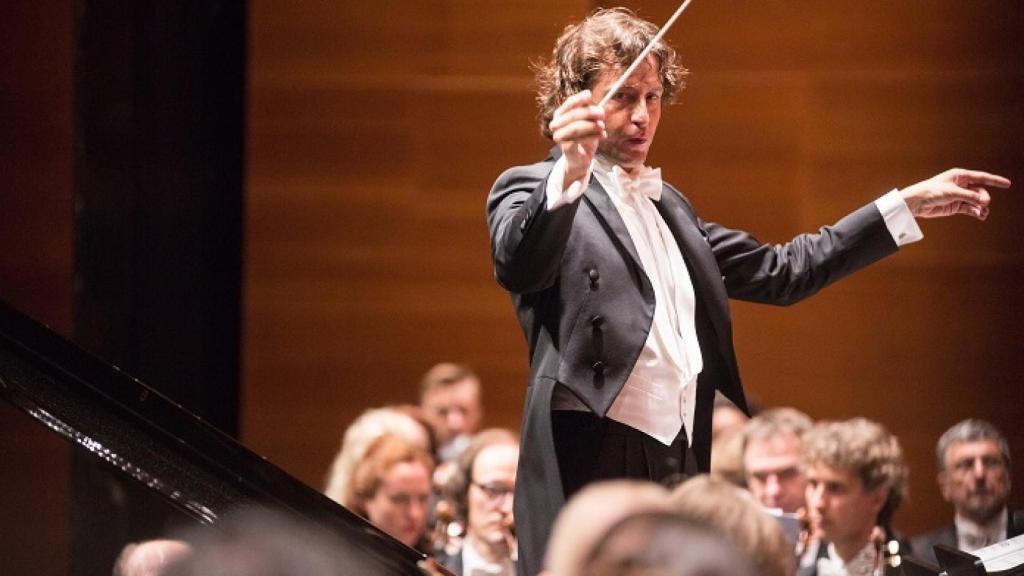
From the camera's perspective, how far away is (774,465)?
368cm

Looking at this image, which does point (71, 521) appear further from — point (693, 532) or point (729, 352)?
point (693, 532)

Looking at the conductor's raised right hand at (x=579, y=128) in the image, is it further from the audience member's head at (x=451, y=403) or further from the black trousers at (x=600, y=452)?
the audience member's head at (x=451, y=403)

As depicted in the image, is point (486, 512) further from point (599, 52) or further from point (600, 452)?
point (599, 52)

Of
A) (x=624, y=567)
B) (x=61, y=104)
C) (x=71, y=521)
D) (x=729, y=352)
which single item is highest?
(x=61, y=104)

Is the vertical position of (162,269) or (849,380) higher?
(162,269)

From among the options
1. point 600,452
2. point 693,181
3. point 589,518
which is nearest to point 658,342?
point 600,452

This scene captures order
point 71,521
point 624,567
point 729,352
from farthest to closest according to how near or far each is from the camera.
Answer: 1. point 71,521
2. point 729,352
3. point 624,567

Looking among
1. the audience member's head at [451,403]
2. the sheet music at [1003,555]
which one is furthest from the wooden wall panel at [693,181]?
the sheet music at [1003,555]

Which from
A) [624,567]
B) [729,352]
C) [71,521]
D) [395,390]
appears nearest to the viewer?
[624,567]

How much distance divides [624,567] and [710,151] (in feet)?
13.1

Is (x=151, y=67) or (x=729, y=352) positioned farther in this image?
(x=151, y=67)

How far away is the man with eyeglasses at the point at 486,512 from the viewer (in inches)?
139

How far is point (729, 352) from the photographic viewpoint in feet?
7.97

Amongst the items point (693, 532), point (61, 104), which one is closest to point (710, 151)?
point (61, 104)
